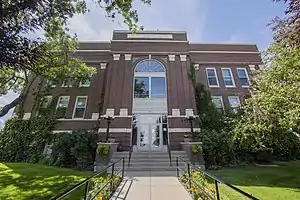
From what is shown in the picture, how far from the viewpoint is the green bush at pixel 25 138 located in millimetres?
14570

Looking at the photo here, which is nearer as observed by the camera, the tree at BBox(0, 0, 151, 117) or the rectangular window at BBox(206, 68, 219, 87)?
the tree at BBox(0, 0, 151, 117)

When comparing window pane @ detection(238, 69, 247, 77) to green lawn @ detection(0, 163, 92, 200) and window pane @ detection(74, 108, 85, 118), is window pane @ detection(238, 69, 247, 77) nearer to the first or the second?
window pane @ detection(74, 108, 85, 118)

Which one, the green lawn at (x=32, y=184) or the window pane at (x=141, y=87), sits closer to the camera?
the green lawn at (x=32, y=184)

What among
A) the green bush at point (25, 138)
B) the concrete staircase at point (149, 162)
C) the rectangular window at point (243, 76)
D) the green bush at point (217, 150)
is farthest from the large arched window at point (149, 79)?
the rectangular window at point (243, 76)

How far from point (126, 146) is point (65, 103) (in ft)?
23.2

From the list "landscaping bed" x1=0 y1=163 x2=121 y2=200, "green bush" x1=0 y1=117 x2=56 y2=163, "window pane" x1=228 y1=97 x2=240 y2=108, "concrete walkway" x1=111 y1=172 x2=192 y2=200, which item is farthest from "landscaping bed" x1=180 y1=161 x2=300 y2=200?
"green bush" x1=0 y1=117 x2=56 y2=163

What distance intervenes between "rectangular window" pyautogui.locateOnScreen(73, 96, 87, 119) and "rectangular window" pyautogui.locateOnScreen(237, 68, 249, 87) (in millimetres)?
14467

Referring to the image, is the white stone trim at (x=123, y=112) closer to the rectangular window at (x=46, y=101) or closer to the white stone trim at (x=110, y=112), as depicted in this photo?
the white stone trim at (x=110, y=112)

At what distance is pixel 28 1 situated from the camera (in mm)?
4730

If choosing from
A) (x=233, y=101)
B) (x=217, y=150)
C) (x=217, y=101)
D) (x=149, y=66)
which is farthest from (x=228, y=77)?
(x=217, y=150)

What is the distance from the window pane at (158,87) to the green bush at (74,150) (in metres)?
5.87

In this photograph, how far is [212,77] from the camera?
19109mm

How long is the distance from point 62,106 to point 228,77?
15280 mm

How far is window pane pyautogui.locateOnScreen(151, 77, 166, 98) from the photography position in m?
16.2
